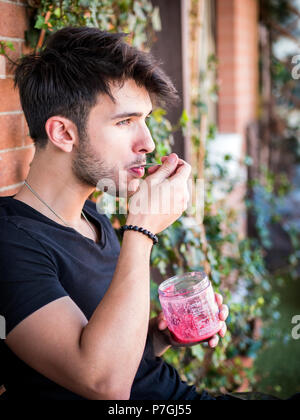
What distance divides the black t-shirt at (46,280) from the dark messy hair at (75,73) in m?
0.28

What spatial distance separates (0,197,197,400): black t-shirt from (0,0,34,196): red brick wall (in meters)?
0.27

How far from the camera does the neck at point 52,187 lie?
1.31m

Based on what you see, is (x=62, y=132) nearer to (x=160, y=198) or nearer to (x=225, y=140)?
(x=160, y=198)

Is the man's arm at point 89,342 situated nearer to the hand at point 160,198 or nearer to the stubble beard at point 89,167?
the hand at point 160,198

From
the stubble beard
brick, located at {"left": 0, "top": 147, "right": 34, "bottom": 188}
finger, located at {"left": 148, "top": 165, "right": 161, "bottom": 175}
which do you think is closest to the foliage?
brick, located at {"left": 0, "top": 147, "right": 34, "bottom": 188}

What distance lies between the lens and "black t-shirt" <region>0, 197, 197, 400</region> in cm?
105

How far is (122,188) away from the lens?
1.38 metres

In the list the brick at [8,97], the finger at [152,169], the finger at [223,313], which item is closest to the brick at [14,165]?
the brick at [8,97]

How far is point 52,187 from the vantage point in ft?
4.35

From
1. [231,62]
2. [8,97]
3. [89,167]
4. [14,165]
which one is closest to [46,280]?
[89,167]

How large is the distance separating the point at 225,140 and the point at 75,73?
3.46 meters

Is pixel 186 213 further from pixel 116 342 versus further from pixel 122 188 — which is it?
pixel 116 342

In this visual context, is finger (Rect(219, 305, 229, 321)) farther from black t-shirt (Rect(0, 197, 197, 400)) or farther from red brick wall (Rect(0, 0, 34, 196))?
red brick wall (Rect(0, 0, 34, 196))
